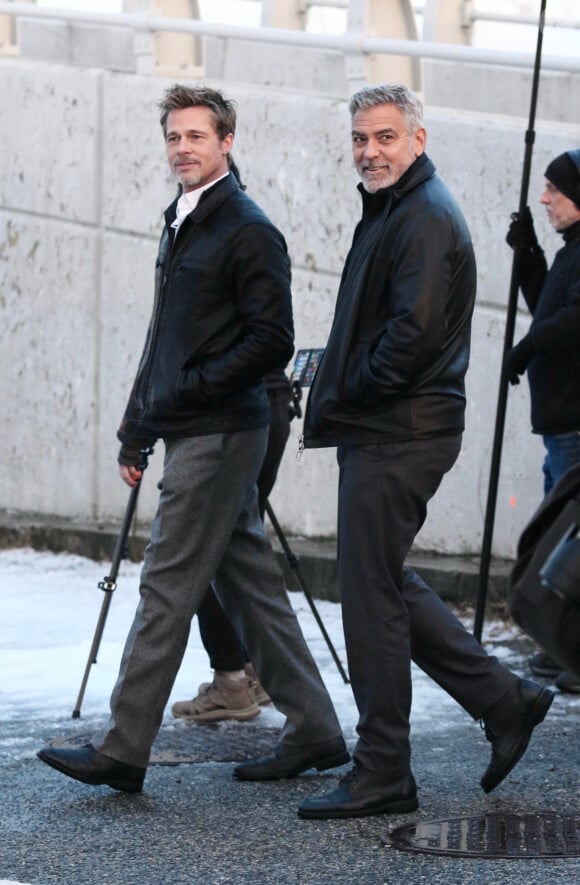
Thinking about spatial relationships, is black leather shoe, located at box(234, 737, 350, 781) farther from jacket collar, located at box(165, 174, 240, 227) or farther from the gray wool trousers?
jacket collar, located at box(165, 174, 240, 227)

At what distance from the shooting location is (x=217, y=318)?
5336mm

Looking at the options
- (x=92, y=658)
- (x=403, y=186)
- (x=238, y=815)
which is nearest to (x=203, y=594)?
(x=238, y=815)

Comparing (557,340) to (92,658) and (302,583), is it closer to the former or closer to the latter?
(302,583)

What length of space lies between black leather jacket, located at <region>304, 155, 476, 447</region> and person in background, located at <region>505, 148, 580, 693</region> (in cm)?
138

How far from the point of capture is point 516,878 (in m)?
4.44

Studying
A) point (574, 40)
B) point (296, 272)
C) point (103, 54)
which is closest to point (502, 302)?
point (296, 272)

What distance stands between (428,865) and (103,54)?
28.7 ft

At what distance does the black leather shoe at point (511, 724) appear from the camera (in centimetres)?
516

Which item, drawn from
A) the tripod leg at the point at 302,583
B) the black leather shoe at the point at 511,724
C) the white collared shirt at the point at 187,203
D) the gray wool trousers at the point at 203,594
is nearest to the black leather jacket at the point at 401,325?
the gray wool trousers at the point at 203,594

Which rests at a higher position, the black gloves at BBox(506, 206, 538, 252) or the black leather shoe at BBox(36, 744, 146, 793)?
the black gloves at BBox(506, 206, 538, 252)

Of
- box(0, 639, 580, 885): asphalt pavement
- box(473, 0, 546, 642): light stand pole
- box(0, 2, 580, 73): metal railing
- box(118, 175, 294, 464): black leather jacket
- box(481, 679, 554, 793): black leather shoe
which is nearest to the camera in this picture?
box(0, 639, 580, 885): asphalt pavement

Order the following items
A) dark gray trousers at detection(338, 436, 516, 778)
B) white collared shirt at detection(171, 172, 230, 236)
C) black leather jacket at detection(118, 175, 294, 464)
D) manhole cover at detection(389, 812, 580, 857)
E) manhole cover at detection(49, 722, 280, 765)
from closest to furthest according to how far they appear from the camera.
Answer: manhole cover at detection(389, 812, 580, 857), dark gray trousers at detection(338, 436, 516, 778), black leather jacket at detection(118, 175, 294, 464), white collared shirt at detection(171, 172, 230, 236), manhole cover at detection(49, 722, 280, 765)

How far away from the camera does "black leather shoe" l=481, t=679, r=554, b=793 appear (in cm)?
516

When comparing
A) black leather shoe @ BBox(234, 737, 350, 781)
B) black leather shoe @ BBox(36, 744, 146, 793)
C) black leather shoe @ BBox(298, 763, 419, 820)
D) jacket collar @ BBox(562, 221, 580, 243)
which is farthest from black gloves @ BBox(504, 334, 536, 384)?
black leather shoe @ BBox(36, 744, 146, 793)
